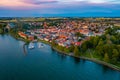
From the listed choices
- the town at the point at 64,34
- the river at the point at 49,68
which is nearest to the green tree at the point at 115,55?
the river at the point at 49,68

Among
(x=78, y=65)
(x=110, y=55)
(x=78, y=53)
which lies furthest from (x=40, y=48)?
(x=110, y=55)

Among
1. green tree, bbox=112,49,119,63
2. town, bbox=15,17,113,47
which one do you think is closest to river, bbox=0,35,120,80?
green tree, bbox=112,49,119,63

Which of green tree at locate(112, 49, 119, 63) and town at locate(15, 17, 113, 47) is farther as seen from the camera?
town at locate(15, 17, 113, 47)

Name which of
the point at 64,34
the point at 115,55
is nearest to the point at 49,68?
the point at 115,55

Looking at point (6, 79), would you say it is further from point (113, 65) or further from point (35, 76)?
point (113, 65)

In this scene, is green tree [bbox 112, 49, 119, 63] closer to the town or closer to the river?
the river

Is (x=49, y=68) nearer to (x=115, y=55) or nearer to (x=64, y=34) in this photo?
(x=115, y=55)

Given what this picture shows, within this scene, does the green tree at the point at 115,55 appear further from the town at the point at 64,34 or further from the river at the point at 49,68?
the town at the point at 64,34

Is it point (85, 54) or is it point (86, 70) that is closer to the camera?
point (86, 70)
